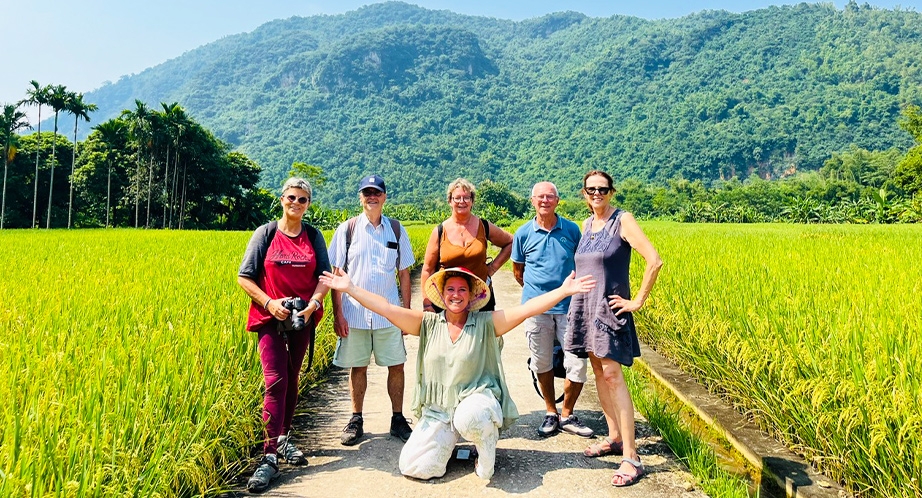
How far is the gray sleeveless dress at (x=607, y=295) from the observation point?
3.14 m

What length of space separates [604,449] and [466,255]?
1.50m

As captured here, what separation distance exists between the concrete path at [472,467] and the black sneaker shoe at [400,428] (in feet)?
0.15

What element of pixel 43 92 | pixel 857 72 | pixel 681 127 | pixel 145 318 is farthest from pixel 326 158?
pixel 145 318

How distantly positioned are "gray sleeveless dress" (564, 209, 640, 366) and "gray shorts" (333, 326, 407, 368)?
1235 millimetres

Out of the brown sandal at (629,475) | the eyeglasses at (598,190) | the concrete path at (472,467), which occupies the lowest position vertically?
the concrete path at (472,467)

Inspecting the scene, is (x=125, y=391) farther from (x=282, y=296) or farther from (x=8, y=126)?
(x=8, y=126)

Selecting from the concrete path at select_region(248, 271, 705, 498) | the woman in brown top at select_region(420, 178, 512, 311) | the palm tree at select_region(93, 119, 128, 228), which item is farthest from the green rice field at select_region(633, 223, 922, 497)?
the palm tree at select_region(93, 119, 128, 228)

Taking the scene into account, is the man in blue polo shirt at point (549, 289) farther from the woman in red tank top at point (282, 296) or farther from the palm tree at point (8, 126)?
the palm tree at point (8, 126)

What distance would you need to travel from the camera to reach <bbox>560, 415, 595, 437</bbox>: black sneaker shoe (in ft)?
12.5

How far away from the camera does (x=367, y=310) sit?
3.81 m

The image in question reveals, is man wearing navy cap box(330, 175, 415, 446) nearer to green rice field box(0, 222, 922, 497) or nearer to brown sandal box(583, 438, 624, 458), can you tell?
green rice field box(0, 222, 922, 497)

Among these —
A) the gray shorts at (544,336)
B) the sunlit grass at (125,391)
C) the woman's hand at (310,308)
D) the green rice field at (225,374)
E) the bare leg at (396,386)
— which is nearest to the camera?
the sunlit grass at (125,391)

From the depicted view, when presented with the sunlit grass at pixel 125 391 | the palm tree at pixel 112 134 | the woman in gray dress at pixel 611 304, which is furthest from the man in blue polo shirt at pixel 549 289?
the palm tree at pixel 112 134

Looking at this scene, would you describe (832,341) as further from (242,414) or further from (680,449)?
(242,414)
